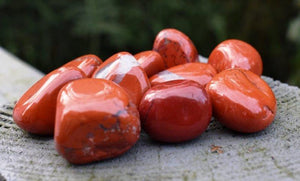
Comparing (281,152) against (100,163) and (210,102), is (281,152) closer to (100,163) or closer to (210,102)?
(210,102)

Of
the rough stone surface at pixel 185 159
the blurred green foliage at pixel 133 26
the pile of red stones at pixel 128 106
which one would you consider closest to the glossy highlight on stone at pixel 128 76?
the pile of red stones at pixel 128 106

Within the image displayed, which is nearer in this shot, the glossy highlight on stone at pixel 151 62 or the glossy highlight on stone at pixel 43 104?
the glossy highlight on stone at pixel 43 104

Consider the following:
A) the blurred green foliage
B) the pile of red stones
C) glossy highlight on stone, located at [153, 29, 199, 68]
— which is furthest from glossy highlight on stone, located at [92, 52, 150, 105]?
the blurred green foliage

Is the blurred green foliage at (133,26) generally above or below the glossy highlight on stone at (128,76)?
below

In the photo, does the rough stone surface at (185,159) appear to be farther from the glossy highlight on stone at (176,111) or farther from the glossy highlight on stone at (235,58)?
the glossy highlight on stone at (235,58)

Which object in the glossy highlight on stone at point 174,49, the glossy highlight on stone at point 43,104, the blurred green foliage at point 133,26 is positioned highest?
Result: the glossy highlight on stone at point 174,49

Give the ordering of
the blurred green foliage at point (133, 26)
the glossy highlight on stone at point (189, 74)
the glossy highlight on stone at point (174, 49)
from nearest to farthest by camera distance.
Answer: the glossy highlight on stone at point (189, 74) → the glossy highlight on stone at point (174, 49) → the blurred green foliage at point (133, 26)

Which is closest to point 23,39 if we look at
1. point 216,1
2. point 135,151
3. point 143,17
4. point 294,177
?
point 143,17
